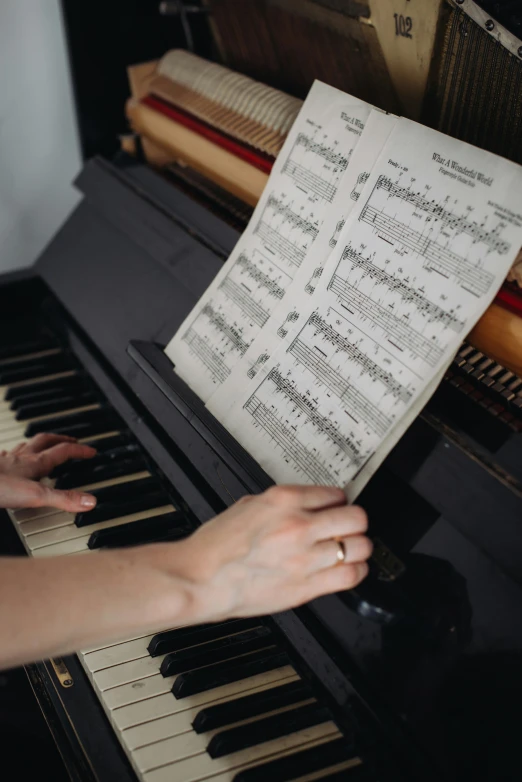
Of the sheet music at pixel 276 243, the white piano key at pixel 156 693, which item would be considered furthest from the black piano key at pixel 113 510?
the white piano key at pixel 156 693

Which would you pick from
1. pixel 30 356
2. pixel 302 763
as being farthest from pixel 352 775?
pixel 30 356

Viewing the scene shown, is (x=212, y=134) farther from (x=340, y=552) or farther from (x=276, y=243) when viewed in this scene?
(x=340, y=552)

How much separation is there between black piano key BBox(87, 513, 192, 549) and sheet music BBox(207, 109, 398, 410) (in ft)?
0.81

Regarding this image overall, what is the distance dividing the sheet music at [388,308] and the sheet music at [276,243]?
10 centimetres

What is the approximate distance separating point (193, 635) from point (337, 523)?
16.1 inches

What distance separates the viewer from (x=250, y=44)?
6.68 ft

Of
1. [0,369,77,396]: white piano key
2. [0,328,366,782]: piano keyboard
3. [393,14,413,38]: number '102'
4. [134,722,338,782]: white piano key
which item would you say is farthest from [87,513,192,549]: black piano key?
[393,14,413,38]: number '102'

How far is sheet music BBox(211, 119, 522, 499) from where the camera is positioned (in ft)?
3.37

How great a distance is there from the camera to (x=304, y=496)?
0.99 m

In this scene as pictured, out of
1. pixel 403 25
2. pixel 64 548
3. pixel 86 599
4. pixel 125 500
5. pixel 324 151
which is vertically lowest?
pixel 64 548

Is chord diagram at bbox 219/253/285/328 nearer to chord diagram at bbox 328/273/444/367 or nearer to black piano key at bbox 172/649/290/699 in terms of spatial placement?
chord diagram at bbox 328/273/444/367

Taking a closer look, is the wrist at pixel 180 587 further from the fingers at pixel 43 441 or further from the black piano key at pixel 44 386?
the black piano key at pixel 44 386

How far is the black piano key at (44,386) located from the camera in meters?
1.83

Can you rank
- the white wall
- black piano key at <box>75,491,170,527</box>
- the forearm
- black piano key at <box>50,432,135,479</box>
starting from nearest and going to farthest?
the forearm, black piano key at <box>75,491,170,527</box>, black piano key at <box>50,432,135,479</box>, the white wall
